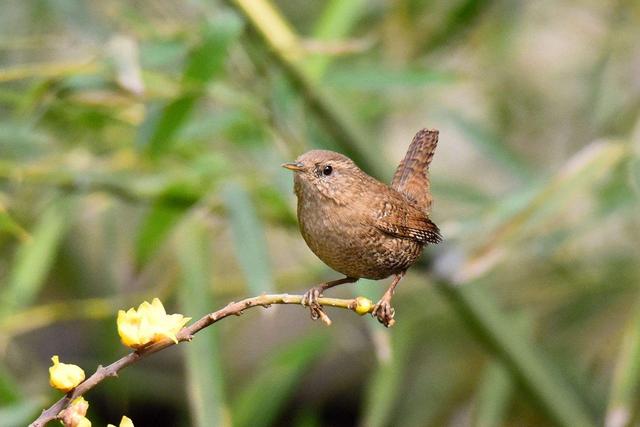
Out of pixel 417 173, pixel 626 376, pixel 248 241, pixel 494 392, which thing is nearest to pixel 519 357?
pixel 626 376

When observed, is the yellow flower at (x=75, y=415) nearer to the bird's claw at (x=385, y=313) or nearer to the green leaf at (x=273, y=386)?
the bird's claw at (x=385, y=313)

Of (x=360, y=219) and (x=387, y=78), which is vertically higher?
(x=387, y=78)

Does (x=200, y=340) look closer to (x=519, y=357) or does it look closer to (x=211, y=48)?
(x=211, y=48)

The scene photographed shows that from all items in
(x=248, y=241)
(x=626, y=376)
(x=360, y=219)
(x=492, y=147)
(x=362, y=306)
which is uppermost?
(x=492, y=147)

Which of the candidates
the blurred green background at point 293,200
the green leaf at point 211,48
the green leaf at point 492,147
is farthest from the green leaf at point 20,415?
the green leaf at point 492,147

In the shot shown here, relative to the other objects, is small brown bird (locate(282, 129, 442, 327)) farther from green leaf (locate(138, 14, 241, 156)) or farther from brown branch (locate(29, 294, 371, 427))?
green leaf (locate(138, 14, 241, 156))

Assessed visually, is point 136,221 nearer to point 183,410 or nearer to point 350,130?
point 183,410

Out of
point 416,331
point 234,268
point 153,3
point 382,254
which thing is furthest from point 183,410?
point 382,254
